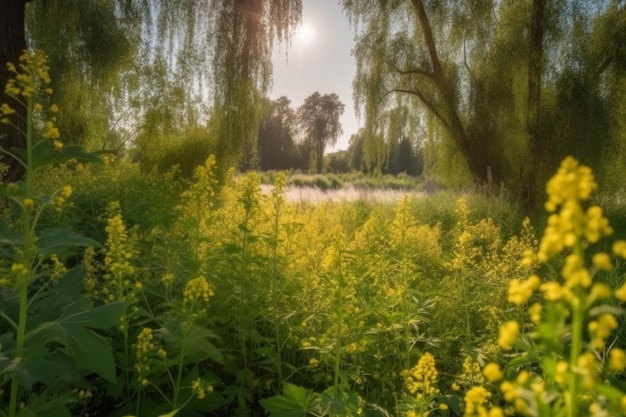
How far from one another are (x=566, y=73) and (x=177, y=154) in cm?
766

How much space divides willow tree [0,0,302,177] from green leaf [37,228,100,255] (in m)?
8.40

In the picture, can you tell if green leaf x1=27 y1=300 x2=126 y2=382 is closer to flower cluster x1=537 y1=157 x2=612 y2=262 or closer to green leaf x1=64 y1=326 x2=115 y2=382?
green leaf x1=64 y1=326 x2=115 y2=382

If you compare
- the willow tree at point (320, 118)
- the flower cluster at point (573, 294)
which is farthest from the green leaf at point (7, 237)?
the willow tree at point (320, 118)

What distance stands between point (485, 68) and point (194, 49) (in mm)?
5893

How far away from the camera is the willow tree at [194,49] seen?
31.3ft

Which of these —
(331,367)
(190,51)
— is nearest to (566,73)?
(190,51)

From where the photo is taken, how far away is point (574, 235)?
1.95 ft

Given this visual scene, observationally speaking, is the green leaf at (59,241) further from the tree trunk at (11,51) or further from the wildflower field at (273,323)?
the tree trunk at (11,51)

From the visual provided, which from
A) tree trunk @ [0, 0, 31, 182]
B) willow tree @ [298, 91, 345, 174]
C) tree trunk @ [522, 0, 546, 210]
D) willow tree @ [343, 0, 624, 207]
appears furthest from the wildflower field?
willow tree @ [298, 91, 345, 174]

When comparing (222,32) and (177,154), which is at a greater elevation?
(222,32)

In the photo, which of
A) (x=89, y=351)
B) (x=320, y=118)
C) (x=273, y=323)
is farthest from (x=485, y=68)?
(x=320, y=118)

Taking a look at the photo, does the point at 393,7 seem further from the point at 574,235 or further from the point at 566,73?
the point at 574,235

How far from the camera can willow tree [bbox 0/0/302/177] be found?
31.3ft

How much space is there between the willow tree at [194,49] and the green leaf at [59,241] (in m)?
8.40
